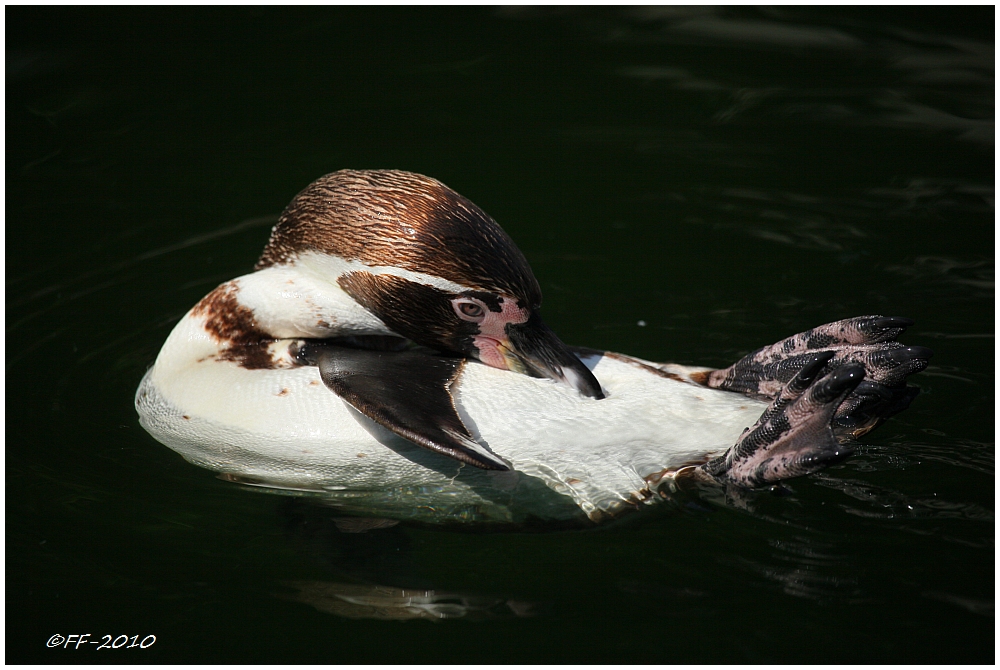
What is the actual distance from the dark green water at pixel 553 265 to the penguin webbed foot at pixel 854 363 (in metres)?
0.41

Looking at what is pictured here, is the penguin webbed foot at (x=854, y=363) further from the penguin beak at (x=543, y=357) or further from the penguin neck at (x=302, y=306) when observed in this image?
the penguin neck at (x=302, y=306)

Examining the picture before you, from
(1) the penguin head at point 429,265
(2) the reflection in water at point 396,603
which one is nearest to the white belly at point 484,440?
(1) the penguin head at point 429,265

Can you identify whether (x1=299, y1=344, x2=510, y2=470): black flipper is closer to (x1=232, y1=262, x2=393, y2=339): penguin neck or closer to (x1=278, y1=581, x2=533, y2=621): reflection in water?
(x1=232, y1=262, x2=393, y2=339): penguin neck

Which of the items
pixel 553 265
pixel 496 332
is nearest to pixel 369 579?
pixel 496 332

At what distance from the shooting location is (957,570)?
11.3 ft

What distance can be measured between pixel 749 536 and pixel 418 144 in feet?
13.7

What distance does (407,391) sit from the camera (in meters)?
3.57

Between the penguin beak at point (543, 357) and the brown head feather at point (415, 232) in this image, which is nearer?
the brown head feather at point (415, 232)

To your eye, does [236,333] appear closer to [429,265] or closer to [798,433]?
[429,265]

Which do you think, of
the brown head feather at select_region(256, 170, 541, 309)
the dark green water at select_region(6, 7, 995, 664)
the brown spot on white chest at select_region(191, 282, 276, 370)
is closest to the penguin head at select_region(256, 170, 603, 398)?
the brown head feather at select_region(256, 170, 541, 309)

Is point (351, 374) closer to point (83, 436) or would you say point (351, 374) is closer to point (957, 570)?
point (83, 436)

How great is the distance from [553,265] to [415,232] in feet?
7.73

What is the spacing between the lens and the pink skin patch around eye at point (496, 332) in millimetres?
3670

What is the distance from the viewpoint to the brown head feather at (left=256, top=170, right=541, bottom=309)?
3.56m
